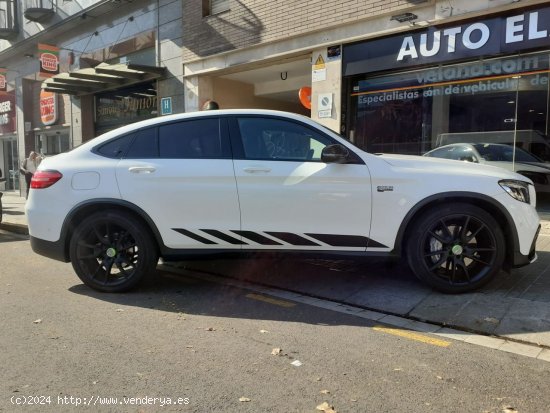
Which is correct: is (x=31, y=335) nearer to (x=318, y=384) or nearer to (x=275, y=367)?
(x=275, y=367)

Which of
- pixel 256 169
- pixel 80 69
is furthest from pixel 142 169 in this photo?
pixel 80 69

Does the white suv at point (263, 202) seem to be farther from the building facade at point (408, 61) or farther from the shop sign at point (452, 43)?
the shop sign at point (452, 43)

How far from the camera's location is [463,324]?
400 cm

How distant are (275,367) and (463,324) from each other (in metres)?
1.74

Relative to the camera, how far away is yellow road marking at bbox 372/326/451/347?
3658mm

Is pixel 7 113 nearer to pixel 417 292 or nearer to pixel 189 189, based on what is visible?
pixel 189 189

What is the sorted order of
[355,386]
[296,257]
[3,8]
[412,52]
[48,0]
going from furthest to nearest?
[3,8]
[48,0]
[412,52]
[296,257]
[355,386]

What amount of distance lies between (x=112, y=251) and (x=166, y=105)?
9.74m

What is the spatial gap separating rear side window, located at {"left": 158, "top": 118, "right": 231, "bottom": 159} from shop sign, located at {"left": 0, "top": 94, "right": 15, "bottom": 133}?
20737mm

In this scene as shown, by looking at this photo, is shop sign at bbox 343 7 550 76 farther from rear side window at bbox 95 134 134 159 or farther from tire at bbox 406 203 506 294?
rear side window at bbox 95 134 134 159

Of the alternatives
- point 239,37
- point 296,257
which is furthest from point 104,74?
point 296,257

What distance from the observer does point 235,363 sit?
3334 millimetres

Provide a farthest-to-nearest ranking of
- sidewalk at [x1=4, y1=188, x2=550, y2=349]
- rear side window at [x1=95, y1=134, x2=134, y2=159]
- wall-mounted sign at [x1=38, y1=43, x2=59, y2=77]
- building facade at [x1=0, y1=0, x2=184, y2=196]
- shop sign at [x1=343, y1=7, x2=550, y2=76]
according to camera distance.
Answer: wall-mounted sign at [x1=38, y1=43, x2=59, y2=77], building facade at [x1=0, y1=0, x2=184, y2=196], shop sign at [x1=343, y1=7, x2=550, y2=76], rear side window at [x1=95, y1=134, x2=134, y2=159], sidewalk at [x1=4, y1=188, x2=550, y2=349]

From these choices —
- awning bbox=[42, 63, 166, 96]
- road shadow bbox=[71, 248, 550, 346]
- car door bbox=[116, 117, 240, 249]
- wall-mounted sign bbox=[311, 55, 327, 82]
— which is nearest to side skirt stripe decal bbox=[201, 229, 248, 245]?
car door bbox=[116, 117, 240, 249]
